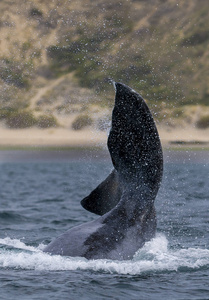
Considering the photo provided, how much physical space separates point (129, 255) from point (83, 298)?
1.26 meters

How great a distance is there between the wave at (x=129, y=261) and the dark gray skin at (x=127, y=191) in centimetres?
16

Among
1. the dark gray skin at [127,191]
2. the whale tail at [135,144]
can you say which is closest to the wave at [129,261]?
the dark gray skin at [127,191]

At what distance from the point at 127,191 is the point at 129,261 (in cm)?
124

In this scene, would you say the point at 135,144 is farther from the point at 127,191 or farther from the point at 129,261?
the point at 129,261

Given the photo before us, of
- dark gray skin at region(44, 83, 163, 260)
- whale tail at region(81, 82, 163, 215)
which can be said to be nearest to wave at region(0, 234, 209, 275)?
dark gray skin at region(44, 83, 163, 260)

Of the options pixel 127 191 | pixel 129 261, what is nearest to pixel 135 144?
pixel 127 191

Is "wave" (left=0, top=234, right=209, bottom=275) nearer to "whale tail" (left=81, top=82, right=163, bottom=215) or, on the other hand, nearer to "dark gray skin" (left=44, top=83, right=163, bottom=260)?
"dark gray skin" (left=44, top=83, right=163, bottom=260)

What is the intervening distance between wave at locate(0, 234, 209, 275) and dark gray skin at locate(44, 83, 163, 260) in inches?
6.3

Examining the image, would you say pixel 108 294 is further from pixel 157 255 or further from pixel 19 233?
pixel 19 233

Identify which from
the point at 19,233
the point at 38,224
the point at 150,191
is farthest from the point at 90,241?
the point at 38,224

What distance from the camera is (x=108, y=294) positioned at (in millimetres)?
9242

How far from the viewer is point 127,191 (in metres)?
10.4

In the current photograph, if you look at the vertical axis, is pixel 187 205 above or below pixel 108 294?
above

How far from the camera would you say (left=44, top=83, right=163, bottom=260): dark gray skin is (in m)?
9.88
